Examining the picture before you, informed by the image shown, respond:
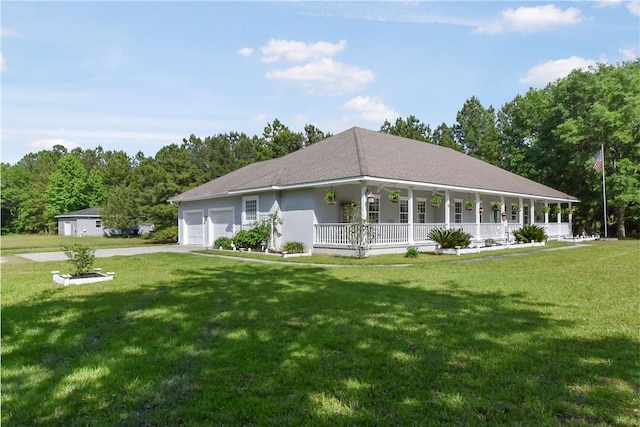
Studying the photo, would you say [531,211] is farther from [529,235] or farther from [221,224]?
[221,224]

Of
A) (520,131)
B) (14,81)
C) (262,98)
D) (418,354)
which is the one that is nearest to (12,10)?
(14,81)

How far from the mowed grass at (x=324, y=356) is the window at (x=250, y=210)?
11561mm

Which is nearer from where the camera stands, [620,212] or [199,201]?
[199,201]

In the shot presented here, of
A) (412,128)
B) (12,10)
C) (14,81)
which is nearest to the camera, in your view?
(12,10)

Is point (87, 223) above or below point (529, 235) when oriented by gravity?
above

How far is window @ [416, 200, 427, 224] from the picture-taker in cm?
2119

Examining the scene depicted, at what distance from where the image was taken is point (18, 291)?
8.32 meters

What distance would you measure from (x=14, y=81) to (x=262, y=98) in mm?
13795

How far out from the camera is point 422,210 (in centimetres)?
2142

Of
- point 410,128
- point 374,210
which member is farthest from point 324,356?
point 410,128

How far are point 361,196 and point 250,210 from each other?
696cm

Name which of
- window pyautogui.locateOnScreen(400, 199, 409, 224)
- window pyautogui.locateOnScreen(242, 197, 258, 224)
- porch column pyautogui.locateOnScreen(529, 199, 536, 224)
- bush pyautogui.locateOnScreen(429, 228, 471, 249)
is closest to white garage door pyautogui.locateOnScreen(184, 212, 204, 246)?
window pyautogui.locateOnScreen(242, 197, 258, 224)

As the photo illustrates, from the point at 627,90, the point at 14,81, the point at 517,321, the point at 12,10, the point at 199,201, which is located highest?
the point at 627,90

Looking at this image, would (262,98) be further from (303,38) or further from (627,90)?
(627,90)
